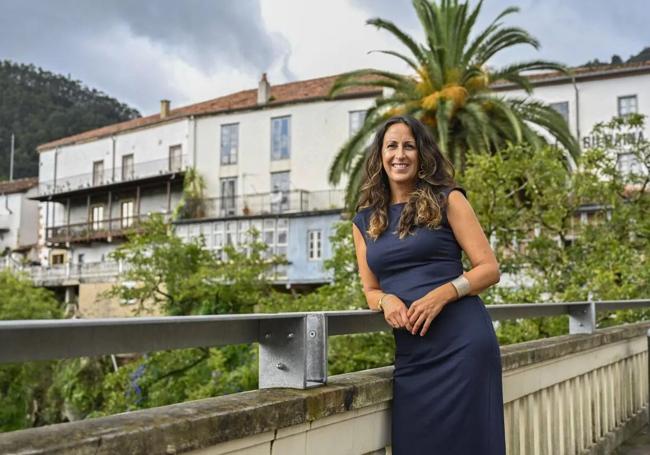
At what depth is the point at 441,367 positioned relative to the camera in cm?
263

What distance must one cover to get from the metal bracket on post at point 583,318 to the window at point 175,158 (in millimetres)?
40588

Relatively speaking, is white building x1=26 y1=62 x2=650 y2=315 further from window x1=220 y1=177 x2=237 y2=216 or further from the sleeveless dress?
the sleeveless dress

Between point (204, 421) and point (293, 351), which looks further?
point (293, 351)

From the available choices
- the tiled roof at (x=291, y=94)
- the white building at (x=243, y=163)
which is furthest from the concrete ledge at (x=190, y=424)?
the tiled roof at (x=291, y=94)

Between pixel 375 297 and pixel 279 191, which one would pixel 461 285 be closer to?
pixel 375 297

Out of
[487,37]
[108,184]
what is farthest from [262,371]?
[108,184]

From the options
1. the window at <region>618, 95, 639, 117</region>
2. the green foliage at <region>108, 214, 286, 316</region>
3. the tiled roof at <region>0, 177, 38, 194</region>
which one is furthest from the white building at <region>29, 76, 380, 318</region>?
the window at <region>618, 95, 639, 117</region>

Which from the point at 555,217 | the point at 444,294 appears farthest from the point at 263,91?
the point at 444,294

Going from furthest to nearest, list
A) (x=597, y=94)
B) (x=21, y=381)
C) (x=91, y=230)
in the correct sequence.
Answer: (x=91, y=230)
(x=597, y=94)
(x=21, y=381)

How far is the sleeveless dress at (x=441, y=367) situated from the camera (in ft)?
8.61

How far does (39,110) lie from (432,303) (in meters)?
97.0

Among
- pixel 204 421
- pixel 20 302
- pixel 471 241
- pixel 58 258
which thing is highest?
pixel 58 258

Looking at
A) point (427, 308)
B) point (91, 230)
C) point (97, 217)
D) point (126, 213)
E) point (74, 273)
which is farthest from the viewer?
point (97, 217)

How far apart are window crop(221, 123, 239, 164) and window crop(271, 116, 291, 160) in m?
2.27
